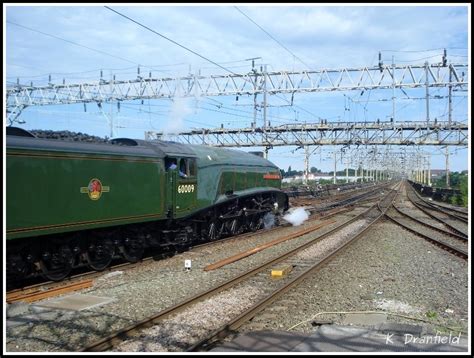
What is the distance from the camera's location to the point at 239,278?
991cm

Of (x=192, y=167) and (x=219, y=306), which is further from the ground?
(x=192, y=167)

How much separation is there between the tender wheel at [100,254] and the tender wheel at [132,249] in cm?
70

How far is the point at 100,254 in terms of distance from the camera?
11039mm

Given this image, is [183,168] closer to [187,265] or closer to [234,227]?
[187,265]

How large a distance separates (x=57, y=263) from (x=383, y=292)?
6237 mm

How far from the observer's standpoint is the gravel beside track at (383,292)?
7.37 metres

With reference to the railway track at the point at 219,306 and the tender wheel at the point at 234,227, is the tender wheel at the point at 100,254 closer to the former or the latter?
the railway track at the point at 219,306

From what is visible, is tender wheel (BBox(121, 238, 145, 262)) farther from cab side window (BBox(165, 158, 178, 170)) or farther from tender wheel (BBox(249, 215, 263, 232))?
tender wheel (BBox(249, 215, 263, 232))

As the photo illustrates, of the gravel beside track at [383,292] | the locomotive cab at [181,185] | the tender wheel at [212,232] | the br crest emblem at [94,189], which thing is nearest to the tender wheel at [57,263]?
the br crest emblem at [94,189]

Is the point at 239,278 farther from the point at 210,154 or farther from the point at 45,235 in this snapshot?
the point at 210,154

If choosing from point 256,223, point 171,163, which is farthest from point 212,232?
point 256,223

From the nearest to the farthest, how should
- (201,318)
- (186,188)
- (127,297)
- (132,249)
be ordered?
(201,318), (127,297), (132,249), (186,188)

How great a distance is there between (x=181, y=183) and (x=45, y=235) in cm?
475

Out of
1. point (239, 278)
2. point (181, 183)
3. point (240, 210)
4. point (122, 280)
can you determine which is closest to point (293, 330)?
point (239, 278)
